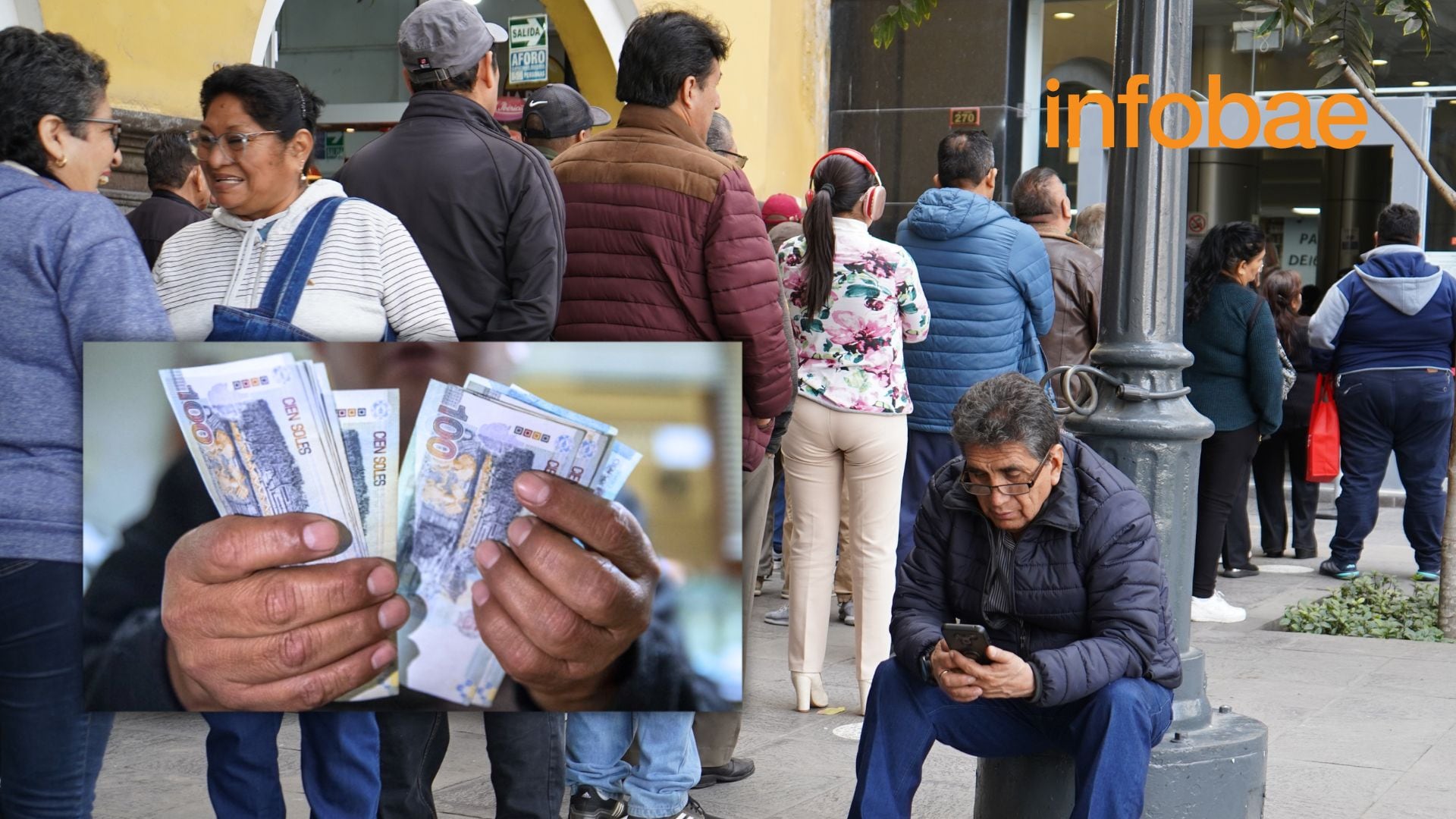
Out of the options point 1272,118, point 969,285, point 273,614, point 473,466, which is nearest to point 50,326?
point 273,614

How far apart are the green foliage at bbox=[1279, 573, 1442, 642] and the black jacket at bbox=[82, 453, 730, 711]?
5.37 metres

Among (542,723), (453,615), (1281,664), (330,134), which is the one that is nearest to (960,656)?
(542,723)

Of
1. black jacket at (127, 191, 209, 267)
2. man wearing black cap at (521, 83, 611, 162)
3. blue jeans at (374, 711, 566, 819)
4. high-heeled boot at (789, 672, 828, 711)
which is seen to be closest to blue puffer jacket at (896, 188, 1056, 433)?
high-heeled boot at (789, 672, 828, 711)

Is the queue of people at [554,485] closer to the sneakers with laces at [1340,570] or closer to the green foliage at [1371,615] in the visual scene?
the green foliage at [1371,615]

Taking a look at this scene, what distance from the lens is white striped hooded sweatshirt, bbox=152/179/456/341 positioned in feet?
10.3

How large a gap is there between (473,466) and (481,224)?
3.04ft

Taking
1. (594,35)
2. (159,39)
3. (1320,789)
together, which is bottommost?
(1320,789)

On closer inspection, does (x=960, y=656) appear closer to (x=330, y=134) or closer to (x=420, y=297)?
(x=420, y=297)

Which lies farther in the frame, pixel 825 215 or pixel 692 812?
pixel 825 215

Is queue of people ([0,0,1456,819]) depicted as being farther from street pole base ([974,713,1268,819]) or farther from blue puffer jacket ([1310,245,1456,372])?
blue puffer jacket ([1310,245,1456,372])

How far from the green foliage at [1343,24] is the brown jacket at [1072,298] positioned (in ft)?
3.98

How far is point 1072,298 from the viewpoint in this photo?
6.98 metres

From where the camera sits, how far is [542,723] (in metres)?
3.51

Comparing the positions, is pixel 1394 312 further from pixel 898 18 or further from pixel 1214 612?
pixel 898 18
